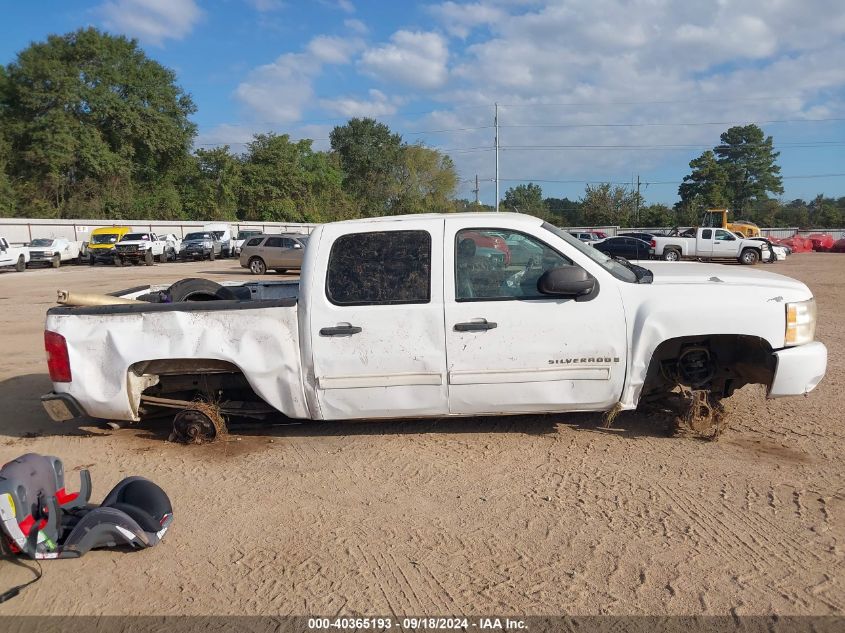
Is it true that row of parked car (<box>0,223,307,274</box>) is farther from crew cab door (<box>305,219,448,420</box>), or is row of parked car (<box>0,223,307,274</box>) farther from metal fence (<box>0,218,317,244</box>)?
crew cab door (<box>305,219,448,420</box>)

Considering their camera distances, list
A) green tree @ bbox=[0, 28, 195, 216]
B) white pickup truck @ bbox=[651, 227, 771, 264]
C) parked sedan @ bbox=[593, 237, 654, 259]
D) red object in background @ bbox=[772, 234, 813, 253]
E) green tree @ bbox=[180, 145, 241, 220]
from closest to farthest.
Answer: white pickup truck @ bbox=[651, 227, 771, 264], parked sedan @ bbox=[593, 237, 654, 259], red object in background @ bbox=[772, 234, 813, 253], green tree @ bbox=[0, 28, 195, 216], green tree @ bbox=[180, 145, 241, 220]

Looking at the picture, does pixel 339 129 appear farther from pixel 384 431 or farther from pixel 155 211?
pixel 384 431

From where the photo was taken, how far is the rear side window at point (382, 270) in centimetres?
437

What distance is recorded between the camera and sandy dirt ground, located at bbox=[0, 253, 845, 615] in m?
2.91

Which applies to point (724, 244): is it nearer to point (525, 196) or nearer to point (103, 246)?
point (103, 246)

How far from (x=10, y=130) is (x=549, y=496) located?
5379cm

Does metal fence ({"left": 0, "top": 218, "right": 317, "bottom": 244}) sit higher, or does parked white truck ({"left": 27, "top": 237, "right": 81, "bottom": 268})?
metal fence ({"left": 0, "top": 218, "right": 317, "bottom": 244})

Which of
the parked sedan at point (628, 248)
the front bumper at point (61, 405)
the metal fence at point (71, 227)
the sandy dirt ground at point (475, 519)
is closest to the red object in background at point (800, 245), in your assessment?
the metal fence at point (71, 227)

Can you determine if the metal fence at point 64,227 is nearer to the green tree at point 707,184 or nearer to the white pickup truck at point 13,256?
the white pickup truck at point 13,256

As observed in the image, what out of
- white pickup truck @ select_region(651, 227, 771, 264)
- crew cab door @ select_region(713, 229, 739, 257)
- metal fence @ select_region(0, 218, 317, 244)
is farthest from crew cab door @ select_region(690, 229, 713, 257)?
metal fence @ select_region(0, 218, 317, 244)

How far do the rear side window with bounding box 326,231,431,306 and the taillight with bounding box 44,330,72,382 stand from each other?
2022 mm

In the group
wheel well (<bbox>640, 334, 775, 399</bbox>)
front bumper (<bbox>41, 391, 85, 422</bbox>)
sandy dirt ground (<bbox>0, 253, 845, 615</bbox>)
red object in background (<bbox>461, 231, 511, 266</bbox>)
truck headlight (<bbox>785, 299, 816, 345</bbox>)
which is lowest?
sandy dirt ground (<bbox>0, 253, 845, 615</bbox>)

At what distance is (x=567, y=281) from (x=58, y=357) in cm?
375

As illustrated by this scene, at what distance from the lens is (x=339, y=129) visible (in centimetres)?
7969
